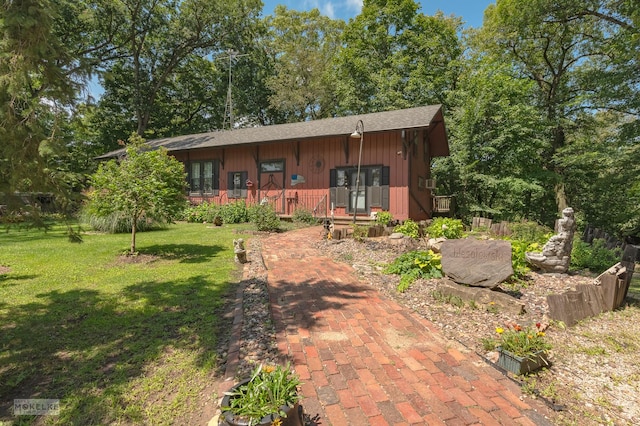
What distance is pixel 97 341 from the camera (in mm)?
3307

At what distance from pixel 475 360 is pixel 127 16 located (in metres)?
29.4

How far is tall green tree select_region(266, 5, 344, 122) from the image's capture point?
1024 inches

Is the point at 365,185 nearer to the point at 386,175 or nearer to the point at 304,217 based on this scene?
the point at 386,175

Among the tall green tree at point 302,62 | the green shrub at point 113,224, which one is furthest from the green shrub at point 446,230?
the tall green tree at point 302,62

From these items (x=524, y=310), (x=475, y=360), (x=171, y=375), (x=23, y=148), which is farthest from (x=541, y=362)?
(x=23, y=148)

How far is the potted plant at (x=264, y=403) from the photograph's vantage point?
1679 millimetres

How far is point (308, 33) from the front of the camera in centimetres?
2858

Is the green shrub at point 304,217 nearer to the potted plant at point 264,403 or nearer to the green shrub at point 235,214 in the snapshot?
the green shrub at point 235,214

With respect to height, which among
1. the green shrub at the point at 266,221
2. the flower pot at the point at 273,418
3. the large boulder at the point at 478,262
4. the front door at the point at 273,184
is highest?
the front door at the point at 273,184

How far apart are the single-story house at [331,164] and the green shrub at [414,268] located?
4.60m

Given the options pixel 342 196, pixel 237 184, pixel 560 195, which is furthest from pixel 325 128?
Answer: pixel 560 195

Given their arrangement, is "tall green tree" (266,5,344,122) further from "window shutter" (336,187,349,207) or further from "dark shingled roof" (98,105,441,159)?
"window shutter" (336,187,349,207)

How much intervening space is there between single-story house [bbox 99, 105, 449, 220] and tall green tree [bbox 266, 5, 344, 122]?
35.7 ft

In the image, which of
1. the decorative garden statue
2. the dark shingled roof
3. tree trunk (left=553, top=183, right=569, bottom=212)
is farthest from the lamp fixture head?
tree trunk (left=553, top=183, right=569, bottom=212)
